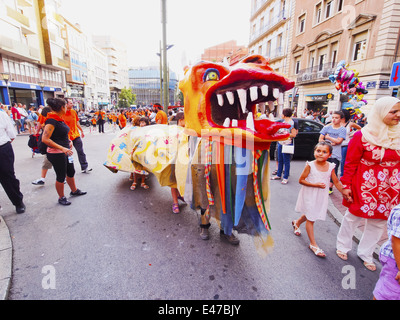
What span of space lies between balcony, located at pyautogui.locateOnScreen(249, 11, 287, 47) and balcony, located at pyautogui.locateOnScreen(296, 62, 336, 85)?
22.1 ft

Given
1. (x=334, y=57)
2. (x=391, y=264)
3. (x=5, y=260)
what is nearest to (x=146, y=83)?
(x=334, y=57)

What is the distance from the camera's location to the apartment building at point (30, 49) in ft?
60.5

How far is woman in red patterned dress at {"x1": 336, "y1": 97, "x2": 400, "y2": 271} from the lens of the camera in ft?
6.66

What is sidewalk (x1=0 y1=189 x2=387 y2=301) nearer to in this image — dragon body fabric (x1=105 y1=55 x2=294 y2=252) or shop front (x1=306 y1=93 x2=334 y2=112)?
dragon body fabric (x1=105 y1=55 x2=294 y2=252)

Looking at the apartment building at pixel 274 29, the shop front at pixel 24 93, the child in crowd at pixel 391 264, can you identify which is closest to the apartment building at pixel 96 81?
the shop front at pixel 24 93

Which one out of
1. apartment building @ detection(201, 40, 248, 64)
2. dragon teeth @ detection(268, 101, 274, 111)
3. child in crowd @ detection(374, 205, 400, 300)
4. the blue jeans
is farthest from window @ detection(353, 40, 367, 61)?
child in crowd @ detection(374, 205, 400, 300)

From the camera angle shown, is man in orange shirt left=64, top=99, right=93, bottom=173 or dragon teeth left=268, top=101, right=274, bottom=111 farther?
man in orange shirt left=64, top=99, right=93, bottom=173

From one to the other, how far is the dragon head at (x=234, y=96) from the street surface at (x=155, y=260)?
1.36 meters

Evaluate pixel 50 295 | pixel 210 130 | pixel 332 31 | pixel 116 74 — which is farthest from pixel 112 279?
pixel 116 74

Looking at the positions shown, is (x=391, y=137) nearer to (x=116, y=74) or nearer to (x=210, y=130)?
(x=210, y=130)

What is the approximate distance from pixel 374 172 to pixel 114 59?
2838 inches

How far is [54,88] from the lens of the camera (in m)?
27.4

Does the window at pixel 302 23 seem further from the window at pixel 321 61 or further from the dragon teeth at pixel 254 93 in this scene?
→ the dragon teeth at pixel 254 93
